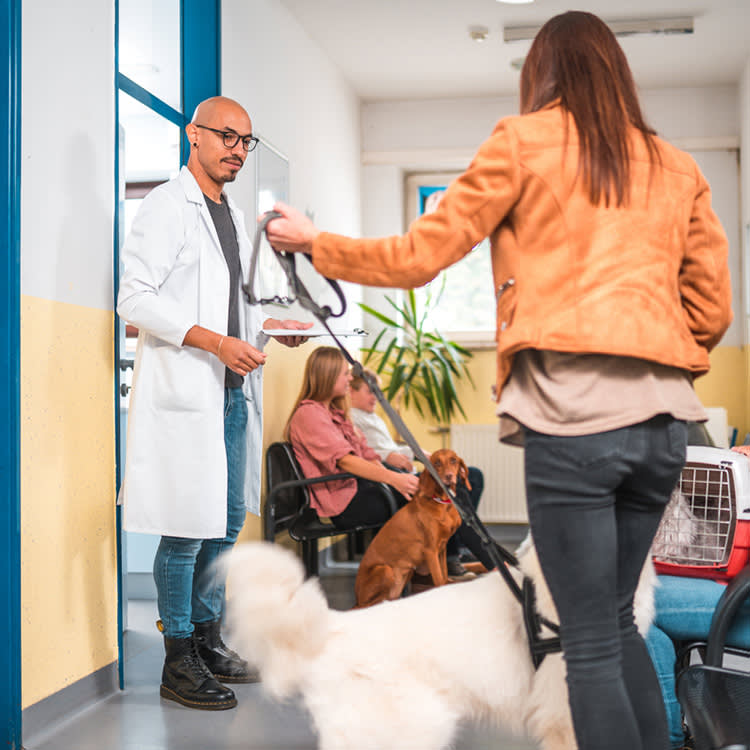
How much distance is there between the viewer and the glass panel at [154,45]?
3.45m

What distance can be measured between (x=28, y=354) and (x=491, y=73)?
14.0ft

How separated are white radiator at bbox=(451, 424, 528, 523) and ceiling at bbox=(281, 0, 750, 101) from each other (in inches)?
94.5

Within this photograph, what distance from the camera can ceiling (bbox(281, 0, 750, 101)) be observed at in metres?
4.46

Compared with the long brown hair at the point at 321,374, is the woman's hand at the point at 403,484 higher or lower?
lower

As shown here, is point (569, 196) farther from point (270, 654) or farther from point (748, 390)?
point (748, 390)

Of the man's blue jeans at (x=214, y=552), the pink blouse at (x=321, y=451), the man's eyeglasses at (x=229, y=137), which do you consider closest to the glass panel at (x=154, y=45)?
the man's eyeglasses at (x=229, y=137)

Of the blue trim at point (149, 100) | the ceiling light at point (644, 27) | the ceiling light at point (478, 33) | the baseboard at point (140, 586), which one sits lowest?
the baseboard at point (140, 586)

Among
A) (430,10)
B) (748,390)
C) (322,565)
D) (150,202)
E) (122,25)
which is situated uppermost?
(430,10)

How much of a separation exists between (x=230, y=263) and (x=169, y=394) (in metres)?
0.48

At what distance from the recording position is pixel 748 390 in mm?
5504

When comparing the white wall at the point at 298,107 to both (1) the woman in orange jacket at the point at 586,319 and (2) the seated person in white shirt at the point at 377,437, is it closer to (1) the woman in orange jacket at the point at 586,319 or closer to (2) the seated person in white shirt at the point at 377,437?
(2) the seated person in white shirt at the point at 377,437

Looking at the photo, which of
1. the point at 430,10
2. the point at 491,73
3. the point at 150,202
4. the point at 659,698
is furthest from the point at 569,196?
the point at 491,73

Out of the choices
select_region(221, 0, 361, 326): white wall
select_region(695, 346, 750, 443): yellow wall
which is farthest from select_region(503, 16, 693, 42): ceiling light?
select_region(695, 346, 750, 443): yellow wall

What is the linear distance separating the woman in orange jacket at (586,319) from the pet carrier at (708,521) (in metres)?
0.64
